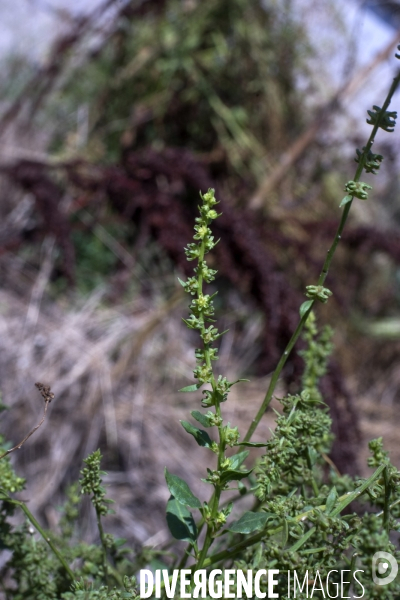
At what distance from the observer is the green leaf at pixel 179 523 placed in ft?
1.95

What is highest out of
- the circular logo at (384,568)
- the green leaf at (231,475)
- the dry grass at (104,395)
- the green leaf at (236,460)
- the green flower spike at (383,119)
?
the dry grass at (104,395)

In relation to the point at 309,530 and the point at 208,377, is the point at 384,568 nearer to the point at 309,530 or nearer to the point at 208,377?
the point at 309,530

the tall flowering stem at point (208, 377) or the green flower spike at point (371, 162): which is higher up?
the green flower spike at point (371, 162)

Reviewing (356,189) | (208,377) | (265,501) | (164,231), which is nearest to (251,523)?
(265,501)

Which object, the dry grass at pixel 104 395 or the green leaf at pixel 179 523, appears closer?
the green leaf at pixel 179 523

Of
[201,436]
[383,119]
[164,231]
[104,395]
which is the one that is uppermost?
[164,231]

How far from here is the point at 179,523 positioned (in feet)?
1.98

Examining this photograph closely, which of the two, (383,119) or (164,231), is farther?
Answer: (164,231)

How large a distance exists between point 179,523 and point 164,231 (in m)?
1.28

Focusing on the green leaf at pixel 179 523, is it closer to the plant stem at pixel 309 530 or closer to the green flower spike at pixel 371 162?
the plant stem at pixel 309 530

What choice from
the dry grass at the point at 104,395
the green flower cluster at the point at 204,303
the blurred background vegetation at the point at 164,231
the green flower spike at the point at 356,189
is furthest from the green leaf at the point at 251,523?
the dry grass at the point at 104,395

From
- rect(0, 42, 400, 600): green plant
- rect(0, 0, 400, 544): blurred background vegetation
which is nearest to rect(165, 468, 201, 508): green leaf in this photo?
rect(0, 42, 400, 600): green plant

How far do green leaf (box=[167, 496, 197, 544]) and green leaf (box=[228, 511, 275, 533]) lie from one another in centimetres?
5

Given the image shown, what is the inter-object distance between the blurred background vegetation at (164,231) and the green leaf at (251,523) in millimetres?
613
